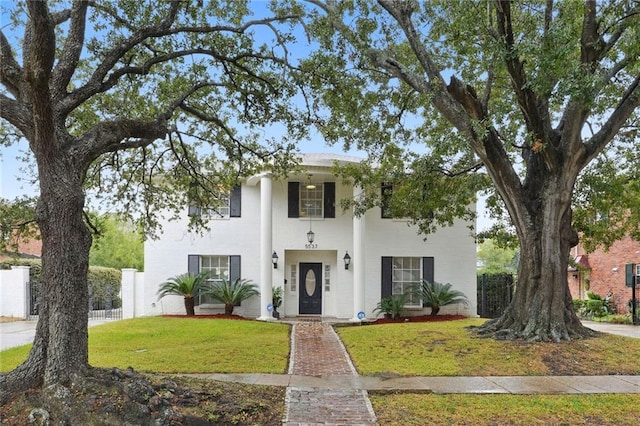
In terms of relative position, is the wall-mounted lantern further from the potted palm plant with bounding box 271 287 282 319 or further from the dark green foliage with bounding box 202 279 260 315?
the dark green foliage with bounding box 202 279 260 315

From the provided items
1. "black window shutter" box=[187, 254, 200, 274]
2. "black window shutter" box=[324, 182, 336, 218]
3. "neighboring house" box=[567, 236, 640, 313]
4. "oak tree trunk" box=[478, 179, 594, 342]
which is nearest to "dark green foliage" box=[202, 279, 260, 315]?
"black window shutter" box=[187, 254, 200, 274]

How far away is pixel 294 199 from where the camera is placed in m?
18.3

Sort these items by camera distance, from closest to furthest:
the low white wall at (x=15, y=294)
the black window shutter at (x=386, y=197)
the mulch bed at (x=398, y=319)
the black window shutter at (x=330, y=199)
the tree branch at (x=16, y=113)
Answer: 1. the tree branch at (x=16, y=113)
2. the black window shutter at (x=386, y=197)
3. the mulch bed at (x=398, y=319)
4. the black window shutter at (x=330, y=199)
5. the low white wall at (x=15, y=294)

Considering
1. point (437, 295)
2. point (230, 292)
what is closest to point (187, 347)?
point (230, 292)

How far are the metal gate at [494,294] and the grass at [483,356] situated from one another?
7586mm

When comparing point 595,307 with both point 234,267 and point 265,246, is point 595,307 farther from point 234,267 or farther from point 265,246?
point 234,267

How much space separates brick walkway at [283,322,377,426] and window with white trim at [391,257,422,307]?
24.1ft

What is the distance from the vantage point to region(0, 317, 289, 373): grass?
8.80 m

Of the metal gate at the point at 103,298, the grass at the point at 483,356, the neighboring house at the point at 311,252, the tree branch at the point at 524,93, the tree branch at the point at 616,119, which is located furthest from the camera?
the metal gate at the point at 103,298

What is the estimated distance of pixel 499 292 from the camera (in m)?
19.3

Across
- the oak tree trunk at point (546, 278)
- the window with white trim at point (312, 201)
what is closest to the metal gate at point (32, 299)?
the window with white trim at point (312, 201)

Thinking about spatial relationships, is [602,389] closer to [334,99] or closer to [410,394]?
[410,394]

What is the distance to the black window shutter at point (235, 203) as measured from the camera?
18.2m

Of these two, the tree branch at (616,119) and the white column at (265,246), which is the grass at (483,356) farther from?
the white column at (265,246)
